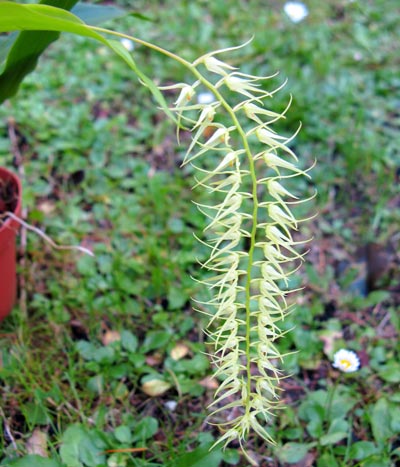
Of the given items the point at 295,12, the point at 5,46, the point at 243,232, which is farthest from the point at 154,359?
the point at 295,12

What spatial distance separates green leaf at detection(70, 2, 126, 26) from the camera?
1.38m

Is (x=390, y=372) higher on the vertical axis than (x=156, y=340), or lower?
lower

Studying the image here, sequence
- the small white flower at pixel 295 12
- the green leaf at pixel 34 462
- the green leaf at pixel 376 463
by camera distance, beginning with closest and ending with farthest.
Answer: the green leaf at pixel 34 462 < the green leaf at pixel 376 463 < the small white flower at pixel 295 12

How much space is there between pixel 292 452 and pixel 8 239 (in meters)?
0.74

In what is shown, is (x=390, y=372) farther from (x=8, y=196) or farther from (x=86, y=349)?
(x=8, y=196)

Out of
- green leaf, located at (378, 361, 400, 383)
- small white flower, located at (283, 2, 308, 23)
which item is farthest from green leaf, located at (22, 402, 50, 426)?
small white flower, located at (283, 2, 308, 23)

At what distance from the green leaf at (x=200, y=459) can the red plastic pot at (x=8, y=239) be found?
569 millimetres

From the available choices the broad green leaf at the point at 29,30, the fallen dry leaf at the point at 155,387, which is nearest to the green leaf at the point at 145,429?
the fallen dry leaf at the point at 155,387

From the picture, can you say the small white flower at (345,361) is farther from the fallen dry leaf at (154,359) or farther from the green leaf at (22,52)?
the green leaf at (22,52)

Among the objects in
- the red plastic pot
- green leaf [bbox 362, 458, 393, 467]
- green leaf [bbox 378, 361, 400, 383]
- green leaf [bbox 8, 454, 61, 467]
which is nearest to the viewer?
green leaf [bbox 8, 454, 61, 467]

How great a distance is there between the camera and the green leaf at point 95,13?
1.38 meters

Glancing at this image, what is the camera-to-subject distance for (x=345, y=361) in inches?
54.4

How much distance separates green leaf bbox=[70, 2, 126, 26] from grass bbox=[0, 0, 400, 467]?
56cm

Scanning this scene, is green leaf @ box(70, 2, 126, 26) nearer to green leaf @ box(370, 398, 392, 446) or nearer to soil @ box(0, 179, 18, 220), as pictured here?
soil @ box(0, 179, 18, 220)
